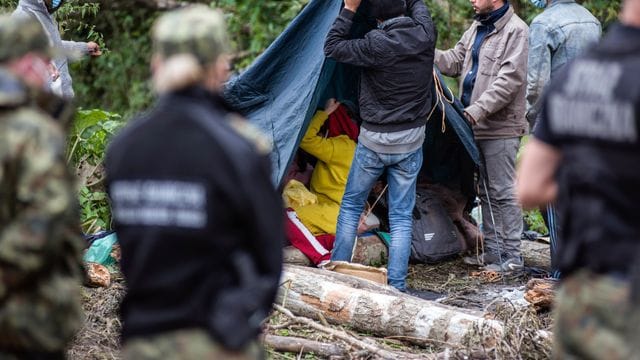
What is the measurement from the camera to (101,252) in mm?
6254

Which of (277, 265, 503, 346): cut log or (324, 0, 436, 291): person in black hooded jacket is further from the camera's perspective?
(324, 0, 436, 291): person in black hooded jacket

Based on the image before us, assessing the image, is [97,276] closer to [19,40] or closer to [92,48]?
[92,48]

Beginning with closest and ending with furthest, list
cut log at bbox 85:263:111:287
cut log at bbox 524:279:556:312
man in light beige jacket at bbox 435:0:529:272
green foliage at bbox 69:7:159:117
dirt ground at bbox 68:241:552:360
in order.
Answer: dirt ground at bbox 68:241:552:360
cut log at bbox 524:279:556:312
cut log at bbox 85:263:111:287
man in light beige jacket at bbox 435:0:529:272
green foliage at bbox 69:7:159:117

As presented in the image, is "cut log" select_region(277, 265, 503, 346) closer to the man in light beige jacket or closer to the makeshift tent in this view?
the makeshift tent

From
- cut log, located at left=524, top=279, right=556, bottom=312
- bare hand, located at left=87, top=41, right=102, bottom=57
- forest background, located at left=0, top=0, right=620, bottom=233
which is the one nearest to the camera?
cut log, located at left=524, top=279, right=556, bottom=312

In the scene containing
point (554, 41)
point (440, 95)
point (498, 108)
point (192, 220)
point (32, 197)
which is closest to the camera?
point (192, 220)

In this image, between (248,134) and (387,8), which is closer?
(248,134)

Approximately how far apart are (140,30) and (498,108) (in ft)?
24.7

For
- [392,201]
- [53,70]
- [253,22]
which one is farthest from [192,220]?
[253,22]

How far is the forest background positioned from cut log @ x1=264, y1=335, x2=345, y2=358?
10.1 ft

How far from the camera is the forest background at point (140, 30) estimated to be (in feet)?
33.7

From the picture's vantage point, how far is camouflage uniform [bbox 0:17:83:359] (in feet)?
9.52

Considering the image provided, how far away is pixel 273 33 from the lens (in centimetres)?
1163

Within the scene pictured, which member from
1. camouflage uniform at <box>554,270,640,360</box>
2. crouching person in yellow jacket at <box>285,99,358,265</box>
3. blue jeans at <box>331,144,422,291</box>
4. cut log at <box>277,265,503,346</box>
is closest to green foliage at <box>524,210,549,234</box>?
crouching person in yellow jacket at <box>285,99,358,265</box>
